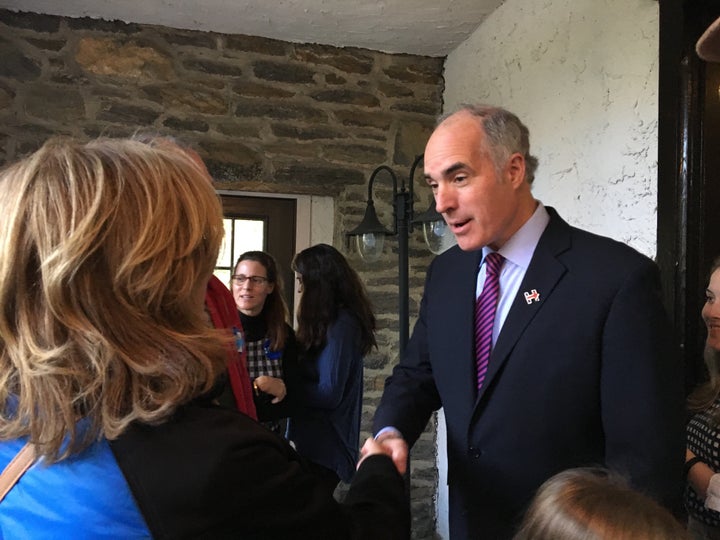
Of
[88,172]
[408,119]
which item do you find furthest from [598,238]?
[408,119]

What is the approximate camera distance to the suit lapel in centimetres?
124

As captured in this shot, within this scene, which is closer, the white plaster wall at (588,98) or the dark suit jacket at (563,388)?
the dark suit jacket at (563,388)

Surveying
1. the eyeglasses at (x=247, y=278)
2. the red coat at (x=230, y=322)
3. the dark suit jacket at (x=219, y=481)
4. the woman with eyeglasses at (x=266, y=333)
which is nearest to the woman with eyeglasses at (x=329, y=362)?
the woman with eyeglasses at (x=266, y=333)

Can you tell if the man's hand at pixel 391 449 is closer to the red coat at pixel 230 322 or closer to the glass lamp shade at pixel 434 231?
the red coat at pixel 230 322

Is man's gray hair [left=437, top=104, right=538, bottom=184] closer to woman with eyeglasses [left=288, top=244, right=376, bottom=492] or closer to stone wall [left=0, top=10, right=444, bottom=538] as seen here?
woman with eyeglasses [left=288, top=244, right=376, bottom=492]

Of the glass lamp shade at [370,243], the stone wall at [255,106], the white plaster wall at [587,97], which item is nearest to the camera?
the white plaster wall at [587,97]

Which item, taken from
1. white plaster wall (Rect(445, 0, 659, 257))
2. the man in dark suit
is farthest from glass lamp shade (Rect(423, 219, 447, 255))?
Answer: the man in dark suit

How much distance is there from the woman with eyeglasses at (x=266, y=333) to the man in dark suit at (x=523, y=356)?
0.95m

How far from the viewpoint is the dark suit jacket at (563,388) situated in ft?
3.70

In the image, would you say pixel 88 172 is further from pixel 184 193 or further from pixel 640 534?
pixel 640 534

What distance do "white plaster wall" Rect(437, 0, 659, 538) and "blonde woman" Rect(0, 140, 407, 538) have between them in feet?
5.11

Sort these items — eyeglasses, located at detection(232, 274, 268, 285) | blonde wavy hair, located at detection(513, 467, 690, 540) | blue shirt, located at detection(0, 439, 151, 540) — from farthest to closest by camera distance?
eyeglasses, located at detection(232, 274, 268, 285)
blonde wavy hair, located at detection(513, 467, 690, 540)
blue shirt, located at detection(0, 439, 151, 540)

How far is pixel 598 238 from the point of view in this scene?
1279 mm

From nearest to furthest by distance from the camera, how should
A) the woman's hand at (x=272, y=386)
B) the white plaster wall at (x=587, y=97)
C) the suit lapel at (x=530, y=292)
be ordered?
the suit lapel at (x=530, y=292)
the white plaster wall at (x=587, y=97)
the woman's hand at (x=272, y=386)
